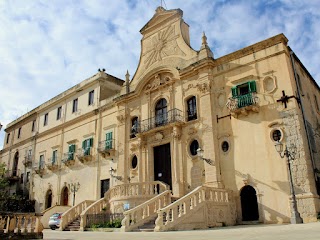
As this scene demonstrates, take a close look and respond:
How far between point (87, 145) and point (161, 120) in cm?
858

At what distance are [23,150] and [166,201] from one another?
25724 millimetres

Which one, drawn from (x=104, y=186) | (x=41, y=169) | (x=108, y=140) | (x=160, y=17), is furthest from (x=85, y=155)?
(x=160, y=17)

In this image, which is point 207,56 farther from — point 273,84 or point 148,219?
point 148,219

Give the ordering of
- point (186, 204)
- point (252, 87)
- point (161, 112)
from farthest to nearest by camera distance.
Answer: point (161, 112)
point (252, 87)
point (186, 204)

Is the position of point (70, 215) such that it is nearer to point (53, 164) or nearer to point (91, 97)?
point (53, 164)

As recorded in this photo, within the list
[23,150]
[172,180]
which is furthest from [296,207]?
[23,150]

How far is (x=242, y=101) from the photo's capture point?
17.7 m

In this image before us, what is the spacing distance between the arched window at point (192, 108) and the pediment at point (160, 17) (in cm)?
650

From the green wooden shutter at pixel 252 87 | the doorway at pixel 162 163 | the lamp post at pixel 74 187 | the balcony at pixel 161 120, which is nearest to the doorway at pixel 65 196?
the lamp post at pixel 74 187

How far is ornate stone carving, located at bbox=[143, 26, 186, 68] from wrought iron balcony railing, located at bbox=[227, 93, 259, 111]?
5699 millimetres

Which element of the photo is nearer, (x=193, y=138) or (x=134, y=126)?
(x=193, y=138)

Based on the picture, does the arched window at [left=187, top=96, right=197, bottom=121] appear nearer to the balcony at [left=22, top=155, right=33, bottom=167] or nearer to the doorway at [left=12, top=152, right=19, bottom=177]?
the balcony at [left=22, top=155, right=33, bottom=167]

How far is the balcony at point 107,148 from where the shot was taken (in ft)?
80.9

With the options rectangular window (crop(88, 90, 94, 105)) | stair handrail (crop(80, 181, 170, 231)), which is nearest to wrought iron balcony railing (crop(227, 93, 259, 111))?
stair handrail (crop(80, 181, 170, 231))
